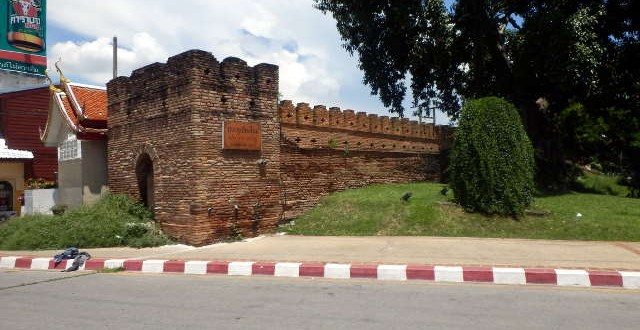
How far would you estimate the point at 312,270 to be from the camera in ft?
24.4

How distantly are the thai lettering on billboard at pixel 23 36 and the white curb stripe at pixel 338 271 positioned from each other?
2839 cm

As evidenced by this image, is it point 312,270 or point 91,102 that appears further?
point 91,102

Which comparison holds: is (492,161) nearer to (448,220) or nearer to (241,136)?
(448,220)

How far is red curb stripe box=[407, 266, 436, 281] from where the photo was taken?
6965 millimetres

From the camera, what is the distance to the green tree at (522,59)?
1485cm

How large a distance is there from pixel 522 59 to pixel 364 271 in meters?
11.0

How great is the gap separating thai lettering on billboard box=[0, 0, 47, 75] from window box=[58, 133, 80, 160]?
1806cm

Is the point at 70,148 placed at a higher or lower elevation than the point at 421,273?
higher

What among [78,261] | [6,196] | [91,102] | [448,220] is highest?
[91,102]

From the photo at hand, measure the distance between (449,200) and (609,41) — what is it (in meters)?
9.51

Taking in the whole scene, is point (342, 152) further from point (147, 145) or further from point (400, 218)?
point (147, 145)


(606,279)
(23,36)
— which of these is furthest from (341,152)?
(23,36)

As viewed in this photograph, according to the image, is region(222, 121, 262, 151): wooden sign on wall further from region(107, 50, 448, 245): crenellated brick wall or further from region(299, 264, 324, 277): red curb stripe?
region(299, 264, 324, 277): red curb stripe

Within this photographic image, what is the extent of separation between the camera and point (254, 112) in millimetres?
11344
